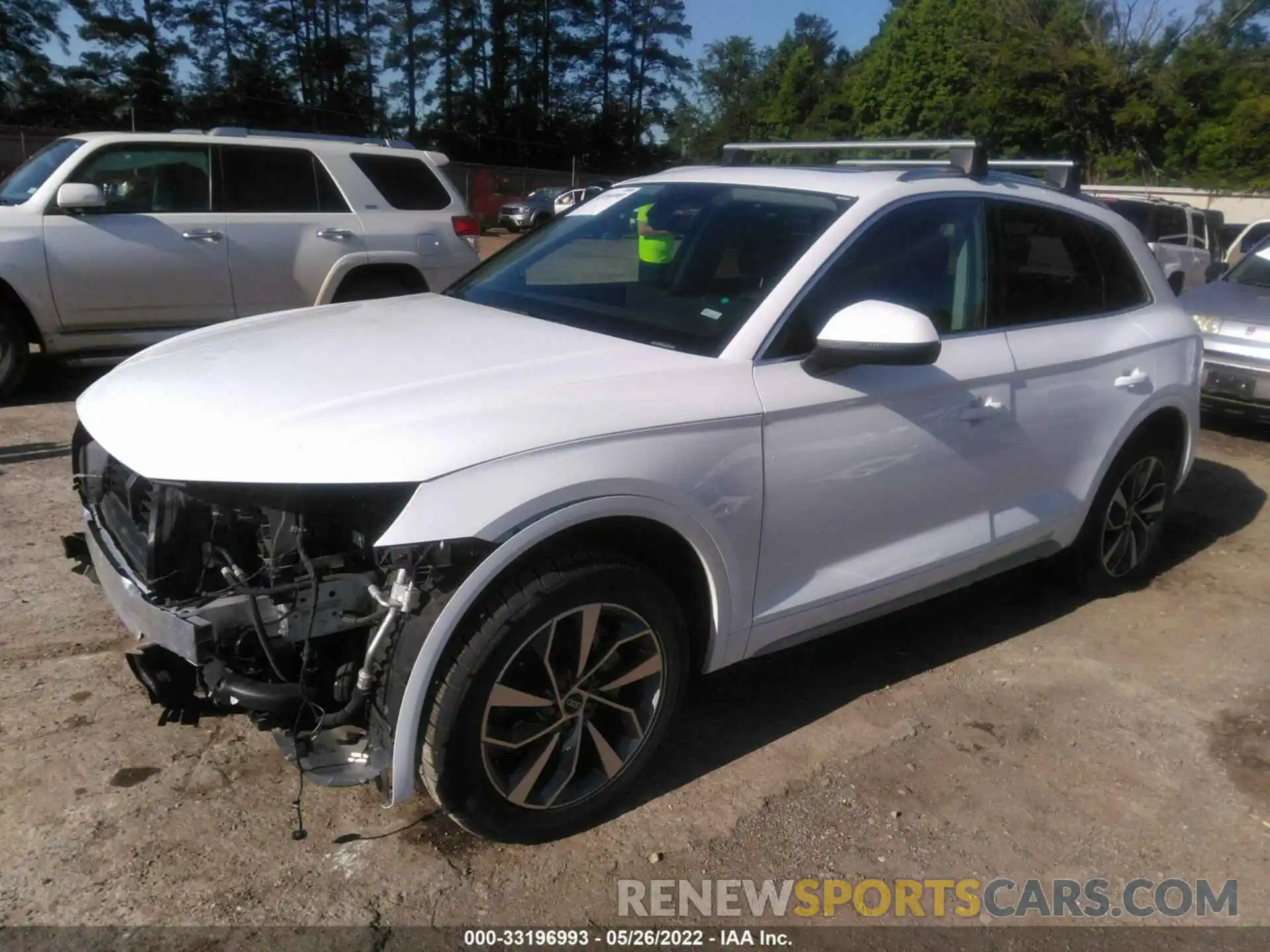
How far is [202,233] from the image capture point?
25.2ft

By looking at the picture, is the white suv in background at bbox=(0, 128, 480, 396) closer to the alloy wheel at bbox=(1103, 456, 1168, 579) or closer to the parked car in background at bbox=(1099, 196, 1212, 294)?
the alloy wheel at bbox=(1103, 456, 1168, 579)

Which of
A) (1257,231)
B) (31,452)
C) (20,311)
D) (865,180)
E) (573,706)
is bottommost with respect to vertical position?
(31,452)

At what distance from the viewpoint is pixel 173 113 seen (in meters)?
46.3

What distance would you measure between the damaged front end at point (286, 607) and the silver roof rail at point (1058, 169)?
3.33 m

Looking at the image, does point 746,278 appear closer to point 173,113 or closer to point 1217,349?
point 1217,349

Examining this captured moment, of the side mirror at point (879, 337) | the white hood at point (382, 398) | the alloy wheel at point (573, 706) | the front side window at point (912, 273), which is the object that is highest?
the front side window at point (912, 273)

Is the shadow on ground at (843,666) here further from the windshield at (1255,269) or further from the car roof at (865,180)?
the windshield at (1255,269)

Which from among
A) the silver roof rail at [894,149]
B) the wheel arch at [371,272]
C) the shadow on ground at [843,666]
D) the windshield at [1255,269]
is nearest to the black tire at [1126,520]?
the shadow on ground at [843,666]

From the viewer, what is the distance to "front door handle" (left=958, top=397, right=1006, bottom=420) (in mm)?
3680

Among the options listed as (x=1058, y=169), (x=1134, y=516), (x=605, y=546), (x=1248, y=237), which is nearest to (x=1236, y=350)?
(x=1134, y=516)

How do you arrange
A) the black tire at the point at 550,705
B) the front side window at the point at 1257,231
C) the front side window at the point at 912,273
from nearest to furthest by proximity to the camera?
the black tire at the point at 550,705, the front side window at the point at 912,273, the front side window at the point at 1257,231

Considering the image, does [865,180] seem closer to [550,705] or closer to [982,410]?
[982,410]

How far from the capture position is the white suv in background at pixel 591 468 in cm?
256

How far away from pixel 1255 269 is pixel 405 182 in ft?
23.8
